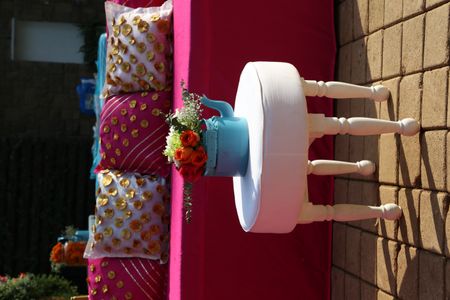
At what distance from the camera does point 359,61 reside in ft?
7.88

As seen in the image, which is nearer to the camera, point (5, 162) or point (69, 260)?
point (69, 260)

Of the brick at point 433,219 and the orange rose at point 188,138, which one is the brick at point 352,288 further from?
the orange rose at point 188,138

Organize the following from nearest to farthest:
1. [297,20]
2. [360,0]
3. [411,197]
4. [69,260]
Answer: [411,197] < [360,0] < [297,20] < [69,260]

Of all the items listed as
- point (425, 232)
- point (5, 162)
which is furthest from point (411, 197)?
point (5, 162)

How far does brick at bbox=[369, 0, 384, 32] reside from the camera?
2.22 meters

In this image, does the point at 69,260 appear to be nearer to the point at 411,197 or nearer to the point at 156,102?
the point at 156,102

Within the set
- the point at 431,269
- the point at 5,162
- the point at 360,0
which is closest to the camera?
the point at 431,269

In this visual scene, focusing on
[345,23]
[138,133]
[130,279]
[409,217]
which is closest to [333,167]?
[409,217]

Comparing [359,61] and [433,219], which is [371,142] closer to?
[359,61]

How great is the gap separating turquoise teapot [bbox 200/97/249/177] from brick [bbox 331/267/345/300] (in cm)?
84

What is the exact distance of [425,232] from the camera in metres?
1.86

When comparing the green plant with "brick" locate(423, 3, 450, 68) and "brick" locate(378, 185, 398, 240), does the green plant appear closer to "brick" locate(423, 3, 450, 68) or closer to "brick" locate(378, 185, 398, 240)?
"brick" locate(378, 185, 398, 240)

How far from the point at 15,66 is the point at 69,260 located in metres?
3.16

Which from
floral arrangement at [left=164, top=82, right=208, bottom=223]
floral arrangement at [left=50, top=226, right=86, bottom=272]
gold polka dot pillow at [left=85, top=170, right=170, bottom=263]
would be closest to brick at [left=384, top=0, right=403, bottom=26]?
floral arrangement at [left=164, top=82, right=208, bottom=223]
